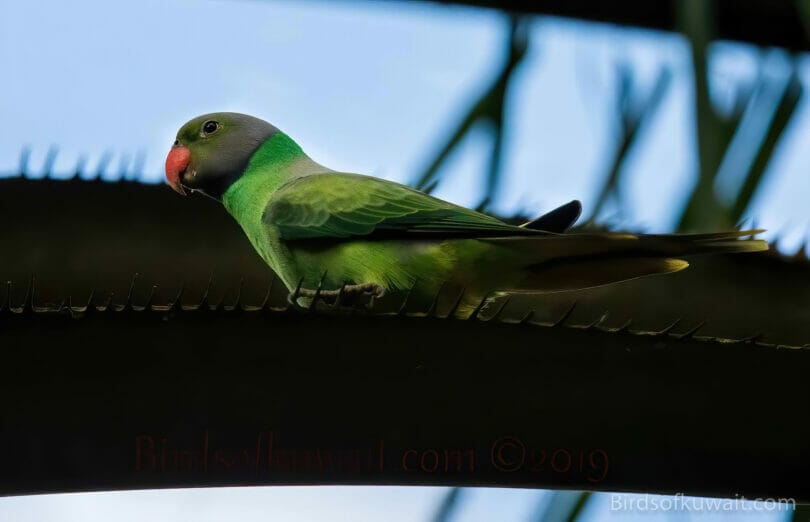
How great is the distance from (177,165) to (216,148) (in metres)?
0.12

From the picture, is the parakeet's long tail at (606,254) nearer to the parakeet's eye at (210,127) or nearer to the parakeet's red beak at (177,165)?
the parakeet's red beak at (177,165)

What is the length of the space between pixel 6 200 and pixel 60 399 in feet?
2.07

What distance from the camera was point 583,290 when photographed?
1783 millimetres

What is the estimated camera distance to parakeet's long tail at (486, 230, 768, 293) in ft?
4.71

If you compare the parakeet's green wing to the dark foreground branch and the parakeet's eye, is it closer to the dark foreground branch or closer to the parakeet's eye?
the parakeet's eye

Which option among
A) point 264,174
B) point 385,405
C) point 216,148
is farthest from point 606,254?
point 216,148

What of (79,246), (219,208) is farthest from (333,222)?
(79,246)

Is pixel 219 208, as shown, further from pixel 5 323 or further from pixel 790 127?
pixel 790 127

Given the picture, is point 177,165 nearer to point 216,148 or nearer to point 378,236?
point 216,148

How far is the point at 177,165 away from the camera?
2150mm

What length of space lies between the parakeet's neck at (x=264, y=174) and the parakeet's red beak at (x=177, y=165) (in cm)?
10

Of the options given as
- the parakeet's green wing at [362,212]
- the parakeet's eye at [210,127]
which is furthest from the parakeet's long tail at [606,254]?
the parakeet's eye at [210,127]

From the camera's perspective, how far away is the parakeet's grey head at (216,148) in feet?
7.16

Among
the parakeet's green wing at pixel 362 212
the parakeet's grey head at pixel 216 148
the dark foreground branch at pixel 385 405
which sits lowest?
→ the dark foreground branch at pixel 385 405
